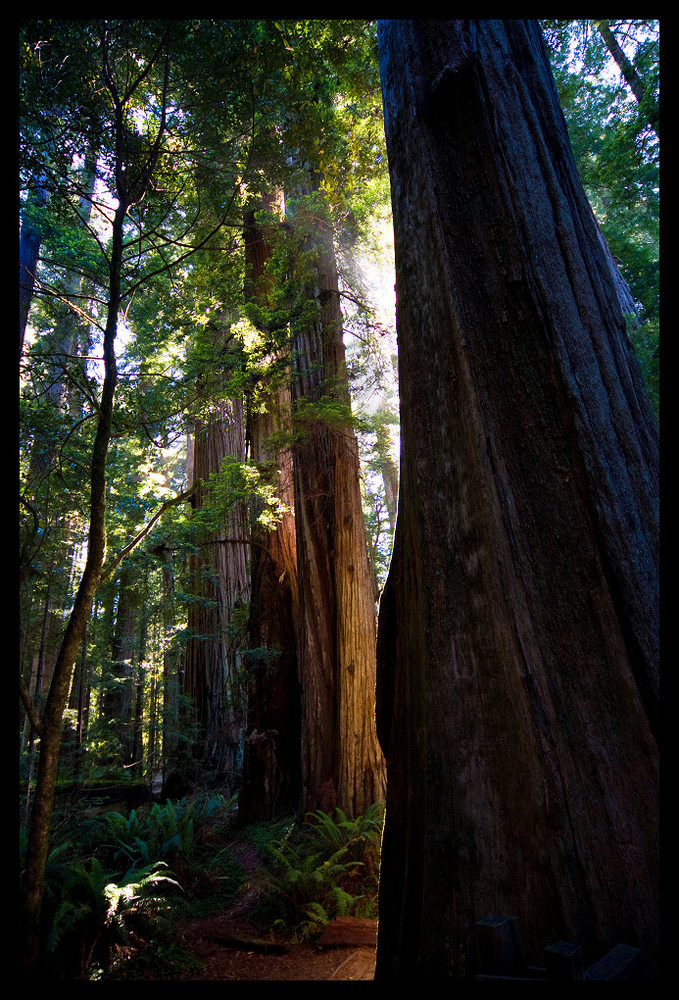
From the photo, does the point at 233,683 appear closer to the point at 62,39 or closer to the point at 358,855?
the point at 358,855

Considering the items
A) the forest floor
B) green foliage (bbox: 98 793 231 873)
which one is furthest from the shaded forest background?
the forest floor

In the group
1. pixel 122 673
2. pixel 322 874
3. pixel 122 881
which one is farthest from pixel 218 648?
pixel 322 874

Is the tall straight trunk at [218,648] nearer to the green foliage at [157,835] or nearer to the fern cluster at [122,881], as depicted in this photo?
the green foliage at [157,835]

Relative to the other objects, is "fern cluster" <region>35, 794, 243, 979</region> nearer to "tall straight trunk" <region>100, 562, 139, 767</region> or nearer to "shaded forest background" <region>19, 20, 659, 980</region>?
"shaded forest background" <region>19, 20, 659, 980</region>

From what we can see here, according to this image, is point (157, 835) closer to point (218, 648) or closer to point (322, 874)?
point (322, 874)

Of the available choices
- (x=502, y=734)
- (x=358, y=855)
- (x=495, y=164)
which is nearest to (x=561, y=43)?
(x=495, y=164)

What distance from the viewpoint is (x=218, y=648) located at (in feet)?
30.3

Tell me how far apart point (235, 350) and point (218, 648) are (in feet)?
16.7

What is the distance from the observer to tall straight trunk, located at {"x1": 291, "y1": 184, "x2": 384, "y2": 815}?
242 inches

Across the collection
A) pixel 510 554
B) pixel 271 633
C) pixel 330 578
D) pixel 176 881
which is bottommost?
pixel 176 881

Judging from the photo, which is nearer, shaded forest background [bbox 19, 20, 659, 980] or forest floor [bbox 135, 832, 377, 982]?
forest floor [bbox 135, 832, 377, 982]

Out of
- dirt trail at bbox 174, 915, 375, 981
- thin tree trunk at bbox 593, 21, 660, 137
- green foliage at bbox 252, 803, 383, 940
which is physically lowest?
dirt trail at bbox 174, 915, 375, 981

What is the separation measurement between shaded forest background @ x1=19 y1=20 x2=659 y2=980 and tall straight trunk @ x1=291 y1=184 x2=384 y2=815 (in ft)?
0.11

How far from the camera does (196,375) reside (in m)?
6.98
